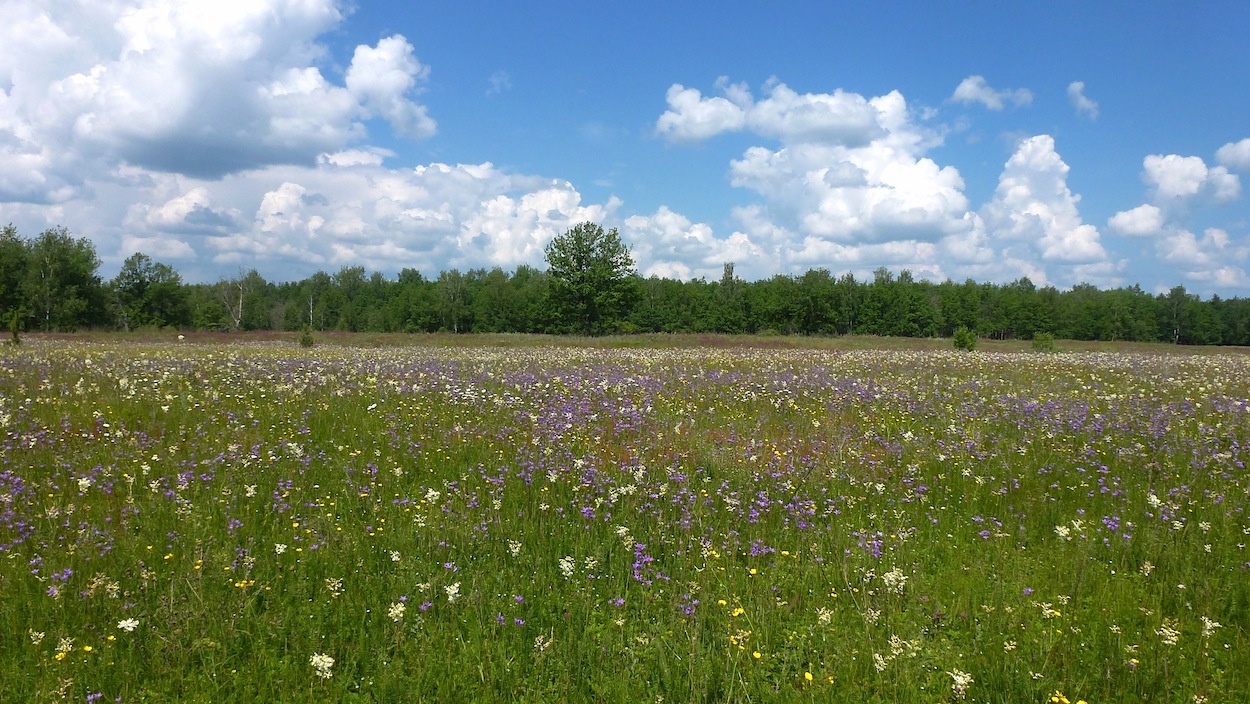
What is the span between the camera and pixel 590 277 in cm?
6631

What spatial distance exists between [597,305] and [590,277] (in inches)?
126

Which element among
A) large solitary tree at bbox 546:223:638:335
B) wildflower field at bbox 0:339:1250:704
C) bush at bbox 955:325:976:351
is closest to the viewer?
wildflower field at bbox 0:339:1250:704

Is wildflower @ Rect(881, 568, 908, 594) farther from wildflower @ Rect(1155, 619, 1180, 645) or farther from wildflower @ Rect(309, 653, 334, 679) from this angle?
wildflower @ Rect(309, 653, 334, 679)

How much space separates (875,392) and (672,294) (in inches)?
4172

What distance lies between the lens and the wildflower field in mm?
3582

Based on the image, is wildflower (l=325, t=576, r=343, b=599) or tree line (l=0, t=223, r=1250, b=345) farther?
tree line (l=0, t=223, r=1250, b=345)

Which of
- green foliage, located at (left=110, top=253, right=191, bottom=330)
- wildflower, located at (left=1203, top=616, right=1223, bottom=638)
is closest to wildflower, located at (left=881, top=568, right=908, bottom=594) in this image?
wildflower, located at (left=1203, top=616, right=1223, bottom=638)

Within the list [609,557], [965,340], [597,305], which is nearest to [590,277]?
[597,305]

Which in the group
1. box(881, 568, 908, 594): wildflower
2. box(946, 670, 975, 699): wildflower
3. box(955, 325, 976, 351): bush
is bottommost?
box(946, 670, 975, 699): wildflower

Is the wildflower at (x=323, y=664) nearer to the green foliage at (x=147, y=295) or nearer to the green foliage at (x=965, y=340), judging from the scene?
the green foliage at (x=965, y=340)

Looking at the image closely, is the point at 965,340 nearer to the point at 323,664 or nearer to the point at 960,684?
the point at 960,684

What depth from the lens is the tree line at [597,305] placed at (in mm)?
68750

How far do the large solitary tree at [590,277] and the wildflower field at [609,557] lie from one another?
187 feet

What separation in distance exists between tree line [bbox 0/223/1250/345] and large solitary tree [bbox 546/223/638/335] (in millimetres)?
131
